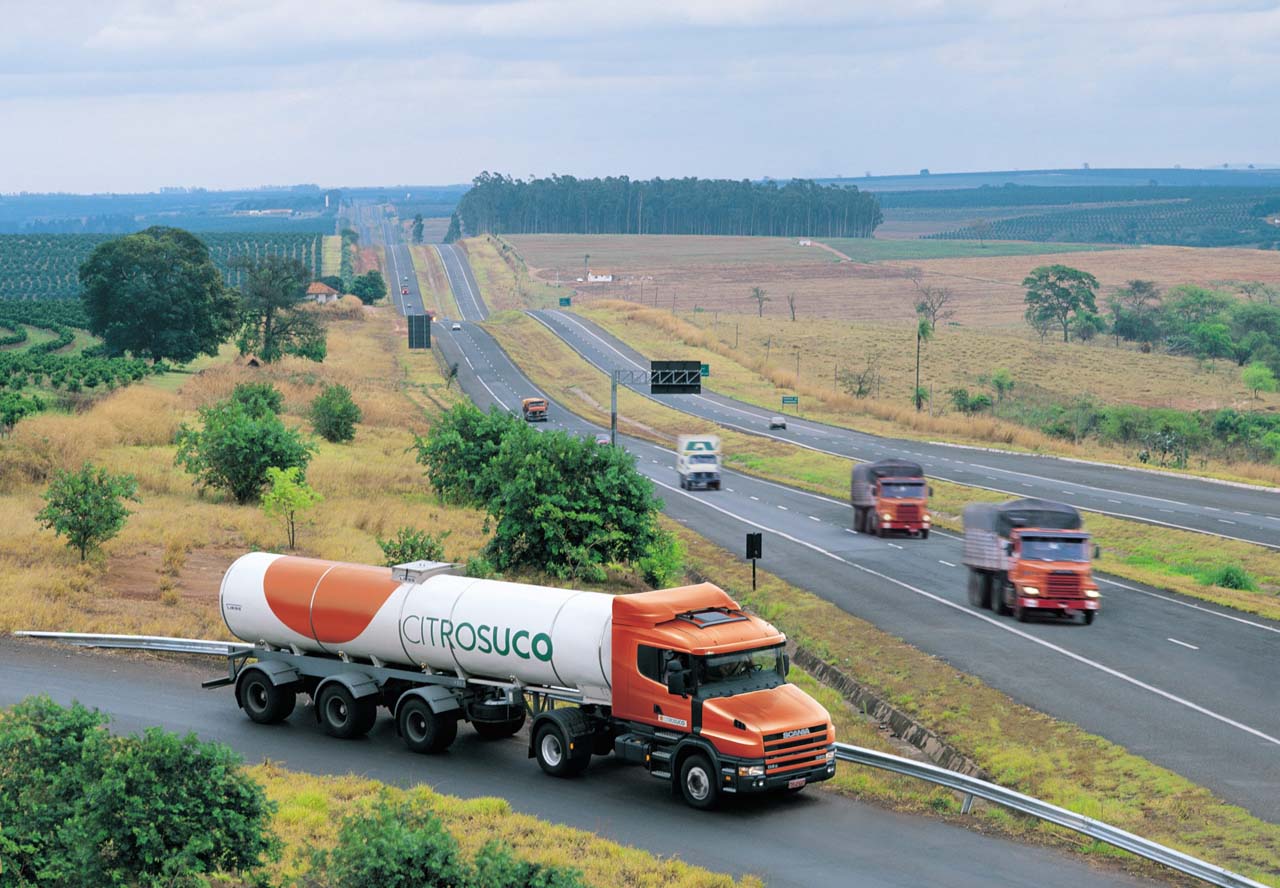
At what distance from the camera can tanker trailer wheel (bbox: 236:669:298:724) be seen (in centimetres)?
2588

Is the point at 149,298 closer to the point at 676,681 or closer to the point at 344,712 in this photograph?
the point at 344,712

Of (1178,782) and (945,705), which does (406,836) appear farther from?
(945,705)

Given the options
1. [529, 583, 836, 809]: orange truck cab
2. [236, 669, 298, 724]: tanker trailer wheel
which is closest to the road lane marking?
[529, 583, 836, 809]: orange truck cab

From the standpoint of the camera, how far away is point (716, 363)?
13400 centimetres

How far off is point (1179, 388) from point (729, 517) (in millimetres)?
85508

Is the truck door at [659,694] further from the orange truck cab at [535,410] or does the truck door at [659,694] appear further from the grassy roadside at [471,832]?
the orange truck cab at [535,410]

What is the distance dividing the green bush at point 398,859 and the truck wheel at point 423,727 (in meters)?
9.61

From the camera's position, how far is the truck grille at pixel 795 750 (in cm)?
2105

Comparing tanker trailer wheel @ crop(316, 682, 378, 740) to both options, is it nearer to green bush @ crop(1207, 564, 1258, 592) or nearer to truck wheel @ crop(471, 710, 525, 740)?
truck wheel @ crop(471, 710, 525, 740)

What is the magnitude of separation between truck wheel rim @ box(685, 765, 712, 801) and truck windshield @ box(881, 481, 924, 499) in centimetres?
3349

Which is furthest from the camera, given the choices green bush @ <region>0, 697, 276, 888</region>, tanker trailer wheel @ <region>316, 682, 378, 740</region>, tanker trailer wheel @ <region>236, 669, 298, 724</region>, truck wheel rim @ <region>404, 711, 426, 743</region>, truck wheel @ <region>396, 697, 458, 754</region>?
tanker trailer wheel @ <region>236, 669, 298, 724</region>

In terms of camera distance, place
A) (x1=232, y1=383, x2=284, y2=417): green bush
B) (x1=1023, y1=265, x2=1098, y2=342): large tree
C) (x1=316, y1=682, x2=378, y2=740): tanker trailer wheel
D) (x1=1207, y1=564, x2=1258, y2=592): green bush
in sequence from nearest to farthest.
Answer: (x1=316, y1=682, x2=378, y2=740): tanker trailer wheel
(x1=1207, y1=564, x2=1258, y2=592): green bush
(x1=232, y1=383, x2=284, y2=417): green bush
(x1=1023, y1=265, x2=1098, y2=342): large tree

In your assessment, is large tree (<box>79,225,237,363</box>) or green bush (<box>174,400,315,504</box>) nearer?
green bush (<box>174,400,315,504</box>)

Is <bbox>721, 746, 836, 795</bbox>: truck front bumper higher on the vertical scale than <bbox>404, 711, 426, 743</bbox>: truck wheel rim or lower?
higher
